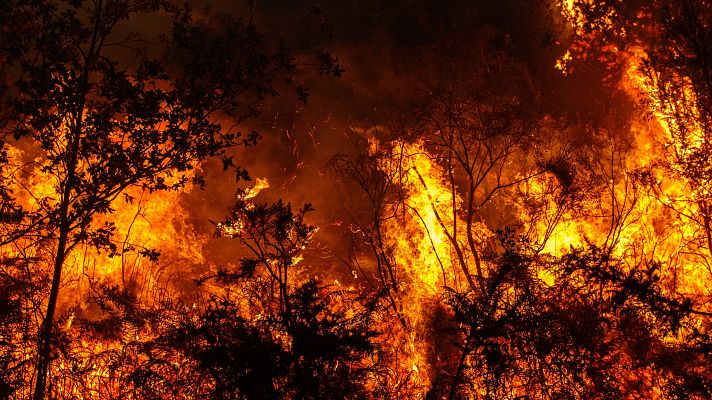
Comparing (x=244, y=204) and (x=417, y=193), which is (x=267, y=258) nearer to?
(x=244, y=204)

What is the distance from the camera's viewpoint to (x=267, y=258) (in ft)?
30.6

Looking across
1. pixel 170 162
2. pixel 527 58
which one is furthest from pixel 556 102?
pixel 170 162

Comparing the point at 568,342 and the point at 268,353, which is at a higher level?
the point at 568,342

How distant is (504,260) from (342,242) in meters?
33.1

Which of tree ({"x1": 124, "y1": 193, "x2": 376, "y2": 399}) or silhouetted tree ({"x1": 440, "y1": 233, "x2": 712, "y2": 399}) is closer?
tree ({"x1": 124, "y1": 193, "x2": 376, "y2": 399})

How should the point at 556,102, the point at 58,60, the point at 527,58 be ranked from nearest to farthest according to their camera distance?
the point at 58,60
the point at 556,102
the point at 527,58

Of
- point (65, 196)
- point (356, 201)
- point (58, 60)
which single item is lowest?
point (65, 196)

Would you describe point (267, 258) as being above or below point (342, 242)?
below

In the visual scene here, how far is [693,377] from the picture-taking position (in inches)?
308

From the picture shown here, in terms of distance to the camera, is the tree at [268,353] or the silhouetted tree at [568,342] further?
the silhouetted tree at [568,342]

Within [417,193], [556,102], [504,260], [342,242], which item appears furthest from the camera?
[342,242]

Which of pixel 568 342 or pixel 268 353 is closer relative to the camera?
pixel 268 353

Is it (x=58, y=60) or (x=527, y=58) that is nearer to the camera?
(x=58, y=60)

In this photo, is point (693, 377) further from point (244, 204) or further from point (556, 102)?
point (556, 102)
